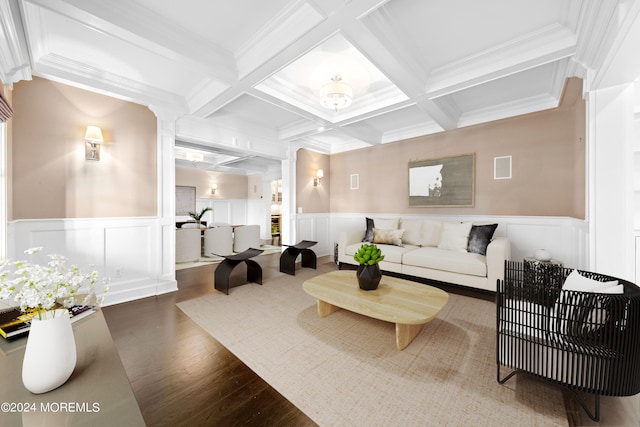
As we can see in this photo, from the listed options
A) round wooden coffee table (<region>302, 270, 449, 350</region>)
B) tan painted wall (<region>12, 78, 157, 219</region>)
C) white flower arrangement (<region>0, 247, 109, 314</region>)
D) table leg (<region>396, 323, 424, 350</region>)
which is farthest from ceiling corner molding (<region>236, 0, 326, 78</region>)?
table leg (<region>396, 323, 424, 350</region>)

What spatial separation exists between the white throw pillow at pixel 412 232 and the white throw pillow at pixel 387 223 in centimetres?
13

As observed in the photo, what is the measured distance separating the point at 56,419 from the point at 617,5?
133 inches

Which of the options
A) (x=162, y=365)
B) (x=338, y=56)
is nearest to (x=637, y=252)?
(x=338, y=56)

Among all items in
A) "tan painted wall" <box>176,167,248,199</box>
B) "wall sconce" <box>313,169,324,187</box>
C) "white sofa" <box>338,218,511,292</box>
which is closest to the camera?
"white sofa" <box>338,218,511,292</box>

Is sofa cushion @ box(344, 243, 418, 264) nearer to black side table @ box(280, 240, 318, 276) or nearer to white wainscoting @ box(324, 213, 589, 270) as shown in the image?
white wainscoting @ box(324, 213, 589, 270)

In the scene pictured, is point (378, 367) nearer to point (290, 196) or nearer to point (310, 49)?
point (310, 49)

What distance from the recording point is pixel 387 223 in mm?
4785

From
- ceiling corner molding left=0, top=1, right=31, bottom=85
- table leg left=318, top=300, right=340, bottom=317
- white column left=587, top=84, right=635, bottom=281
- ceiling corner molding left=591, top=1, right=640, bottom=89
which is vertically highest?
ceiling corner molding left=0, top=1, right=31, bottom=85

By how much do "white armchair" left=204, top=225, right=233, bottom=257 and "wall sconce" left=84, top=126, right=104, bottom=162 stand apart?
294cm

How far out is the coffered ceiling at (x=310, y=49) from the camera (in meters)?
2.00

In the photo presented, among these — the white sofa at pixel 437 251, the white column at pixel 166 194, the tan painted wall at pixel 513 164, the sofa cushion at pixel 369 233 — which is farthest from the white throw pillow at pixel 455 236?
the white column at pixel 166 194

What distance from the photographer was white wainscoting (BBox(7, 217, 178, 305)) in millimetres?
2814

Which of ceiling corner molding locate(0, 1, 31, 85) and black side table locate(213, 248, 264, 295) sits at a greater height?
ceiling corner molding locate(0, 1, 31, 85)

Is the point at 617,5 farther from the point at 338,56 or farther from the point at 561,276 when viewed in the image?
the point at 338,56
